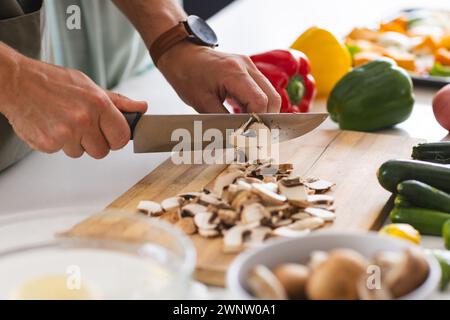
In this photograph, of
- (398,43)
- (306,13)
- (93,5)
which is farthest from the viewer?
(306,13)

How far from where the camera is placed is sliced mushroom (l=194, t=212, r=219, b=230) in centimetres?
140

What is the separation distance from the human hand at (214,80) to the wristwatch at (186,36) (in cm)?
1

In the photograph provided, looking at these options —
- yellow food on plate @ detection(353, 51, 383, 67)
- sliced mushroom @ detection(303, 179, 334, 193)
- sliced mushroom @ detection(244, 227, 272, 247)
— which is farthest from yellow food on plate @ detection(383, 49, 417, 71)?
sliced mushroom @ detection(244, 227, 272, 247)

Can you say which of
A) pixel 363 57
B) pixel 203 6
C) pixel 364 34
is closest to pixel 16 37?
pixel 363 57

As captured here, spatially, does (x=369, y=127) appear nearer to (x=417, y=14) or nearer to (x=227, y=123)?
(x=227, y=123)

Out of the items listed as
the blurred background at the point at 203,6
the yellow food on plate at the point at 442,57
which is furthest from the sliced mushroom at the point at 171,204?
the blurred background at the point at 203,6

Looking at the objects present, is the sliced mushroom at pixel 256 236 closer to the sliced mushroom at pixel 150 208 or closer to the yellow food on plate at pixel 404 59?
the sliced mushroom at pixel 150 208

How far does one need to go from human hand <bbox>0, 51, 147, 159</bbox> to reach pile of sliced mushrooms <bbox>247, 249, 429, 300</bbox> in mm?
682

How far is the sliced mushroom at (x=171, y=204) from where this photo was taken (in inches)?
60.7

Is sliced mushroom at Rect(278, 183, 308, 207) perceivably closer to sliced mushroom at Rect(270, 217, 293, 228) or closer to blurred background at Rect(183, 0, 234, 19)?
sliced mushroom at Rect(270, 217, 293, 228)

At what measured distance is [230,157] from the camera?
1.86 metres

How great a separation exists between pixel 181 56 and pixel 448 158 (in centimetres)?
69

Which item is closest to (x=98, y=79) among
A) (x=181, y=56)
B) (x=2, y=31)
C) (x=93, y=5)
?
(x=93, y=5)

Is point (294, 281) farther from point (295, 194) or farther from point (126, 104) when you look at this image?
point (126, 104)
